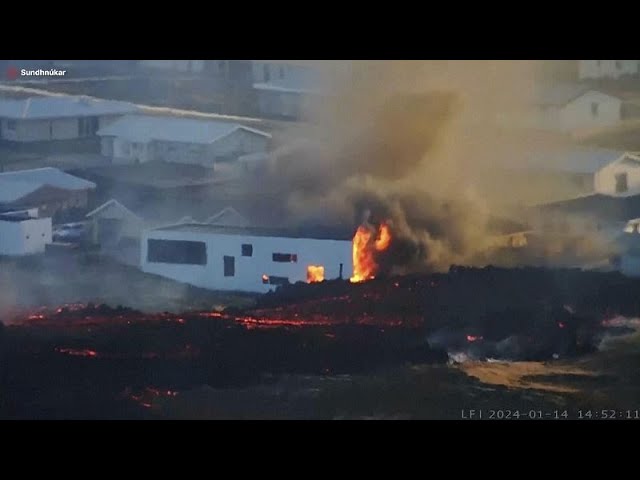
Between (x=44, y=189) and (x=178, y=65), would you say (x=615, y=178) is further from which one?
(x=44, y=189)

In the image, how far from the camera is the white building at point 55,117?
10.6 ft

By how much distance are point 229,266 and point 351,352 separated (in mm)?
464

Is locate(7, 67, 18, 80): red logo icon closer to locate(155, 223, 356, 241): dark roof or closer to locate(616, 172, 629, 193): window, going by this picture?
locate(155, 223, 356, 241): dark roof

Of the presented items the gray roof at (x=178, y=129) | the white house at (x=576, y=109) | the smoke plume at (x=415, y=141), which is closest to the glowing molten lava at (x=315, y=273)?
the smoke plume at (x=415, y=141)

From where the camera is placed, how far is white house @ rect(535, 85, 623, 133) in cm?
319

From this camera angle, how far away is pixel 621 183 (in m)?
3.20

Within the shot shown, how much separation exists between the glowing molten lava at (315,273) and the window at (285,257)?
0.05 meters

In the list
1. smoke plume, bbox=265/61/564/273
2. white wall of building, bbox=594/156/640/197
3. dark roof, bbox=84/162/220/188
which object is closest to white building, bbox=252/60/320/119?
smoke plume, bbox=265/61/564/273

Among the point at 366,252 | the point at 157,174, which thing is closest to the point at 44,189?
the point at 157,174

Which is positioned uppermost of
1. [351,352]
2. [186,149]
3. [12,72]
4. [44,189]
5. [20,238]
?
[12,72]

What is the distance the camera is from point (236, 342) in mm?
3230

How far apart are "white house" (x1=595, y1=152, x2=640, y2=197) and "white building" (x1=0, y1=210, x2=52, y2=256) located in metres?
1.74

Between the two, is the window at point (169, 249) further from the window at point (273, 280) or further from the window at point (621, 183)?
the window at point (621, 183)

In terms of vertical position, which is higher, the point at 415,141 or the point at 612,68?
the point at 612,68
